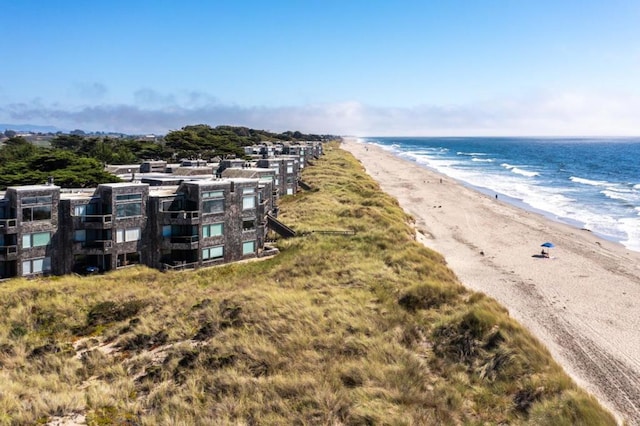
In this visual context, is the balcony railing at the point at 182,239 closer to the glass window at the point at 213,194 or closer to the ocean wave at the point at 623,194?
the glass window at the point at 213,194

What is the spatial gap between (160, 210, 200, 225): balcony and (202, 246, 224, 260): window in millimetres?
2473

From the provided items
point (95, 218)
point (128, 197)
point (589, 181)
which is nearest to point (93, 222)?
point (95, 218)

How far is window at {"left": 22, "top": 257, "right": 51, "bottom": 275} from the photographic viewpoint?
30625mm

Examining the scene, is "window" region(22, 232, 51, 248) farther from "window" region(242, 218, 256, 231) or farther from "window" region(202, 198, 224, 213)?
"window" region(242, 218, 256, 231)

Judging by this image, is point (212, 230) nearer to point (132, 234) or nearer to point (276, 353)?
point (132, 234)

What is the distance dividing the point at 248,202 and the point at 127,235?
31.5ft

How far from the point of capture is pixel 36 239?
101ft

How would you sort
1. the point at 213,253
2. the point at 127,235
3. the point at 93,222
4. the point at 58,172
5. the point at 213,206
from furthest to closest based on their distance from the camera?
1. the point at 58,172
2. the point at 213,253
3. the point at 213,206
4. the point at 127,235
5. the point at 93,222

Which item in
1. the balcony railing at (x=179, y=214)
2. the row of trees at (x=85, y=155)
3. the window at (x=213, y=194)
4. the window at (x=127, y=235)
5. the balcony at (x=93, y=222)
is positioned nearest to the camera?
the balcony at (x=93, y=222)

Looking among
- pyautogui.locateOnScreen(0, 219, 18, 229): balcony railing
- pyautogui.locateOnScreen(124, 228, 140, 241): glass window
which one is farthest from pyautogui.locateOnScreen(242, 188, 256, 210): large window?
pyautogui.locateOnScreen(0, 219, 18, 229): balcony railing

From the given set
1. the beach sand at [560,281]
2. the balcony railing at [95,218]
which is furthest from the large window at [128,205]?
the beach sand at [560,281]

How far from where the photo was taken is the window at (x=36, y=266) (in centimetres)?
3062

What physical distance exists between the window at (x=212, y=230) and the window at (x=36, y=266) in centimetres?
1025

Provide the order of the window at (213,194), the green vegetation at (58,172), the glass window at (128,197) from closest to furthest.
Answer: the glass window at (128,197) → the window at (213,194) → the green vegetation at (58,172)
